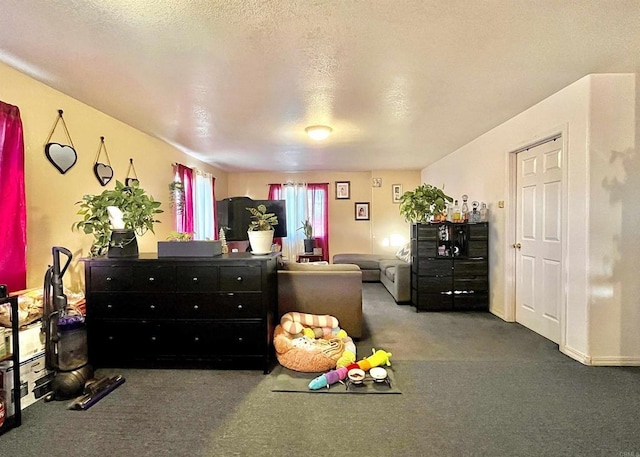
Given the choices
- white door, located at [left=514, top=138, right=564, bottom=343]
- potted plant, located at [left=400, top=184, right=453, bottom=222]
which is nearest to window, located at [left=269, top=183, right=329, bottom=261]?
potted plant, located at [left=400, top=184, right=453, bottom=222]

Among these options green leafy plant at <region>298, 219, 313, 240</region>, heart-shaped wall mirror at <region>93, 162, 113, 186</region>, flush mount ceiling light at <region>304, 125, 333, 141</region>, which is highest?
flush mount ceiling light at <region>304, 125, 333, 141</region>

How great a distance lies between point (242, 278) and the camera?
8.87 ft

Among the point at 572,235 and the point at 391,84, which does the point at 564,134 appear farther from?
the point at 391,84

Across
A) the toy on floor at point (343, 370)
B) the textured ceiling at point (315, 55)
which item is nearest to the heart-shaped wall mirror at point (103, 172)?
the textured ceiling at point (315, 55)

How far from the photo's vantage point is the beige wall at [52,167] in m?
2.69

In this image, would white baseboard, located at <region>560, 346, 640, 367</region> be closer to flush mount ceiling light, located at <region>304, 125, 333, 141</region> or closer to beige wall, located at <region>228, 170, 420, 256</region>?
flush mount ceiling light, located at <region>304, 125, 333, 141</region>

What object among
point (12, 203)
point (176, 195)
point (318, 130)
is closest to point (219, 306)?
point (12, 203)

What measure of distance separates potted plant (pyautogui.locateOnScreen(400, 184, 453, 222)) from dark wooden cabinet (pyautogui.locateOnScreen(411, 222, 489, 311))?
0.29 m

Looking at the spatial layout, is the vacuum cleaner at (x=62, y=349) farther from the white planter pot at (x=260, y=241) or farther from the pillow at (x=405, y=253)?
the pillow at (x=405, y=253)

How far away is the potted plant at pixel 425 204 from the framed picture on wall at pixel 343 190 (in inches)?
117

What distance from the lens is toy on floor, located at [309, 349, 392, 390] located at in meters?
2.44

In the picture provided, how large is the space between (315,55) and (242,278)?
1.72 meters

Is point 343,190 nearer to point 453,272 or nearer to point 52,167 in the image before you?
point 453,272

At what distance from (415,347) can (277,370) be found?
1325 mm
